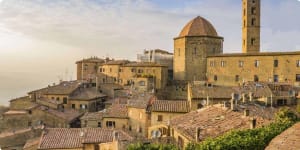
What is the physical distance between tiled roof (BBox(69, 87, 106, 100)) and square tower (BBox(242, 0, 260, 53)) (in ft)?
44.0

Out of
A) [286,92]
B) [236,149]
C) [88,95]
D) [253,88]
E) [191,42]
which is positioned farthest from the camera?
[191,42]

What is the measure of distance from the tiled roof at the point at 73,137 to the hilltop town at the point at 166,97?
38 millimetres

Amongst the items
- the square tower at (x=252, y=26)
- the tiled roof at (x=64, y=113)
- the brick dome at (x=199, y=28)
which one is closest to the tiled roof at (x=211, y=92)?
the tiled roof at (x=64, y=113)

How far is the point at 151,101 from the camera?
2012cm

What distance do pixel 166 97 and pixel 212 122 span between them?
17.9m

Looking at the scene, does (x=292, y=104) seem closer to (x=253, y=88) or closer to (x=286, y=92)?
(x=286, y=92)

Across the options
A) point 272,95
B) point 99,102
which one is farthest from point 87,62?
point 272,95

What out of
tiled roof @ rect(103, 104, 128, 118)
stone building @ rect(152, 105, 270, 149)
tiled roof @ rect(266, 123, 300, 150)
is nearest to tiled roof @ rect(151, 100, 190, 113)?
tiled roof @ rect(103, 104, 128, 118)

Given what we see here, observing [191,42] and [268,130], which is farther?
[191,42]

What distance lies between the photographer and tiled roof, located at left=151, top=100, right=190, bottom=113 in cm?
1823

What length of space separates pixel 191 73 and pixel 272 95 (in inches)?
471

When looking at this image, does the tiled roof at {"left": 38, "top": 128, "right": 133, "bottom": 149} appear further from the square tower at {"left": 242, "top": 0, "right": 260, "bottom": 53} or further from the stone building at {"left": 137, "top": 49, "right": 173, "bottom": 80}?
the square tower at {"left": 242, "top": 0, "right": 260, "bottom": 53}

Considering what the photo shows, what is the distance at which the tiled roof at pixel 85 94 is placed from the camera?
1039 inches

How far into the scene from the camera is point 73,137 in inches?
585
